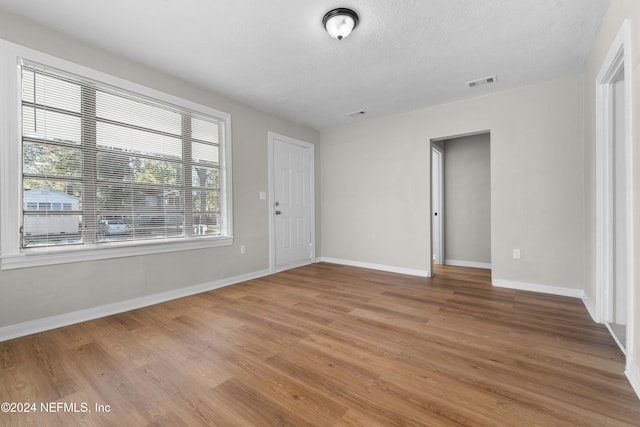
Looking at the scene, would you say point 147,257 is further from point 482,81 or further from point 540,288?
point 540,288

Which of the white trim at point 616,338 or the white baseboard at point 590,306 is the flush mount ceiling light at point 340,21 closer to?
the white trim at point 616,338

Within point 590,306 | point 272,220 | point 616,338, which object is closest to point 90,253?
point 272,220

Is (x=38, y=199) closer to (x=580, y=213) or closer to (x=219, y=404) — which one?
(x=219, y=404)

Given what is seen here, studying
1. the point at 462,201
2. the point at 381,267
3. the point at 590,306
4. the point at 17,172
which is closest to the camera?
the point at 17,172

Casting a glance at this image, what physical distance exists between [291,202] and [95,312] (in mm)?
2946

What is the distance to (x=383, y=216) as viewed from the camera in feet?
14.9

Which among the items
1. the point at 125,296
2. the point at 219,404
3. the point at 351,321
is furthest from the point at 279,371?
the point at 125,296

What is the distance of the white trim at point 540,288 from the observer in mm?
3055

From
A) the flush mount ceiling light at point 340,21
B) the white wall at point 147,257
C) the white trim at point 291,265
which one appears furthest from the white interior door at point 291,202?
the flush mount ceiling light at point 340,21

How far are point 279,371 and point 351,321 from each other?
92 cm

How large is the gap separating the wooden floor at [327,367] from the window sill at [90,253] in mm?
583

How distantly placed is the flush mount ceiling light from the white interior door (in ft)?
7.70

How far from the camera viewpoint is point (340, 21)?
6.90 ft

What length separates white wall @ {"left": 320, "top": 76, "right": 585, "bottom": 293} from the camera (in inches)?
121
